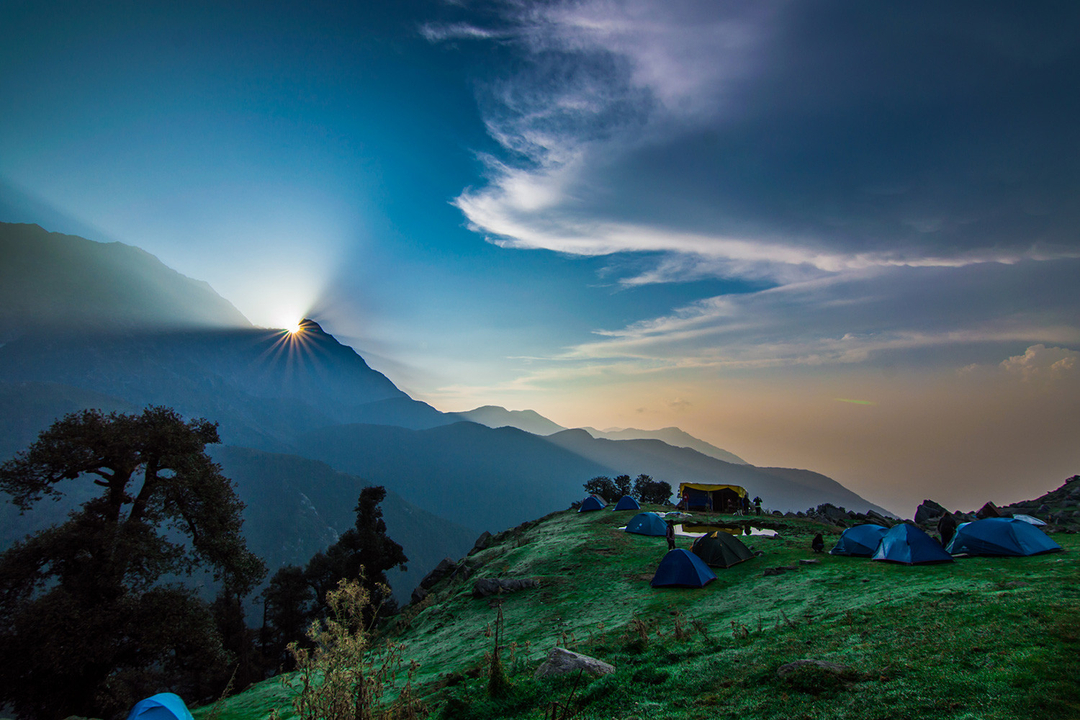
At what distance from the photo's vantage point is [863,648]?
26.9 ft

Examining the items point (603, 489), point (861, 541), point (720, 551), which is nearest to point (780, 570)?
point (720, 551)

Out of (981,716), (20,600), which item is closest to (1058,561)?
(981,716)

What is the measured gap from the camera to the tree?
15.2 m

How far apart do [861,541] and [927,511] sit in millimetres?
21081

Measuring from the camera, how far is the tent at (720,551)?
19.6m

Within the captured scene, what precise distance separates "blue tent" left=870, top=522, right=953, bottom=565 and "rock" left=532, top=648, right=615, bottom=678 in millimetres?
13980

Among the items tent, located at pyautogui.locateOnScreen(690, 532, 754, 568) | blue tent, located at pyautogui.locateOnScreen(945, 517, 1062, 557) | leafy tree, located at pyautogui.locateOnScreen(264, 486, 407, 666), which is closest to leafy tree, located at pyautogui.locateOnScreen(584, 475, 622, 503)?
leafy tree, located at pyautogui.locateOnScreen(264, 486, 407, 666)

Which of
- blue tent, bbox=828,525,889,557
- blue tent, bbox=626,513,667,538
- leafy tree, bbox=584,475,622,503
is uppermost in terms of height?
blue tent, bbox=828,525,889,557

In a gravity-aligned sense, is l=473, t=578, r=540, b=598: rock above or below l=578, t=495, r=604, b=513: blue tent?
below

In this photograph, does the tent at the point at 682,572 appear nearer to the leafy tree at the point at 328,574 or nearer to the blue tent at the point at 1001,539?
the blue tent at the point at 1001,539

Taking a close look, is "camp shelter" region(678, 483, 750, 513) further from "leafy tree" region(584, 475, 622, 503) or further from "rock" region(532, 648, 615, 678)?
"rock" region(532, 648, 615, 678)

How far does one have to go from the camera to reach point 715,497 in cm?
4125

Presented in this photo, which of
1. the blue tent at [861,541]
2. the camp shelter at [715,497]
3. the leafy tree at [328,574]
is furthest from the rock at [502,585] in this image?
the camp shelter at [715,497]

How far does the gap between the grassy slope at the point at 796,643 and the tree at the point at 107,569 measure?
455 cm
